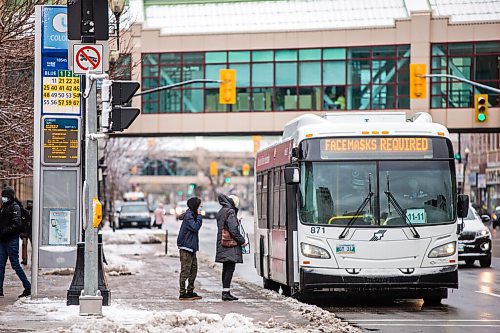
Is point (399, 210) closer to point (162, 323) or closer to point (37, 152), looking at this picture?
point (162, 323)

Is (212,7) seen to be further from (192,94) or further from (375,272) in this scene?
(375,272)

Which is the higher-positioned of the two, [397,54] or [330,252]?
[397,54]

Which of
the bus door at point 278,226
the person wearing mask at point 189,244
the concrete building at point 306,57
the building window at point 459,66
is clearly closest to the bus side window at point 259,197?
the bus door at point 278,226

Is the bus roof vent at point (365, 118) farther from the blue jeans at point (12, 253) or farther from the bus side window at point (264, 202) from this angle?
the blue jeans at point (12, 253)

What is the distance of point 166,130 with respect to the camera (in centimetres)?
6109

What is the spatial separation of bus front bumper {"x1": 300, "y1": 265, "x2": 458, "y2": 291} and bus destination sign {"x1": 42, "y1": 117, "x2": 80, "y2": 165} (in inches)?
191

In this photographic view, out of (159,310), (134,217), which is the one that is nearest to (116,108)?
(159,310)

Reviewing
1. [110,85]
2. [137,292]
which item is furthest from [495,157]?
[110,85]

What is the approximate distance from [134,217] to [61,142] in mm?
45321

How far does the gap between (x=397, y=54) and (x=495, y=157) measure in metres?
33.4

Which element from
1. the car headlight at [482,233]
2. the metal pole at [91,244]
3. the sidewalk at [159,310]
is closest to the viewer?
the sidewalk at [159,310]

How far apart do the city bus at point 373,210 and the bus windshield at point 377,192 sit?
0.02 m

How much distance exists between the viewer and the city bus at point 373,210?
17.3 metres

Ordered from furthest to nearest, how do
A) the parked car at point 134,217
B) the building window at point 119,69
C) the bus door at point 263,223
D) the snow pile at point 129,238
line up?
the parked car at point 134,217 < the snow pile at point 129,238 < the building window at point 119,69 < the bus door at point 263,223
